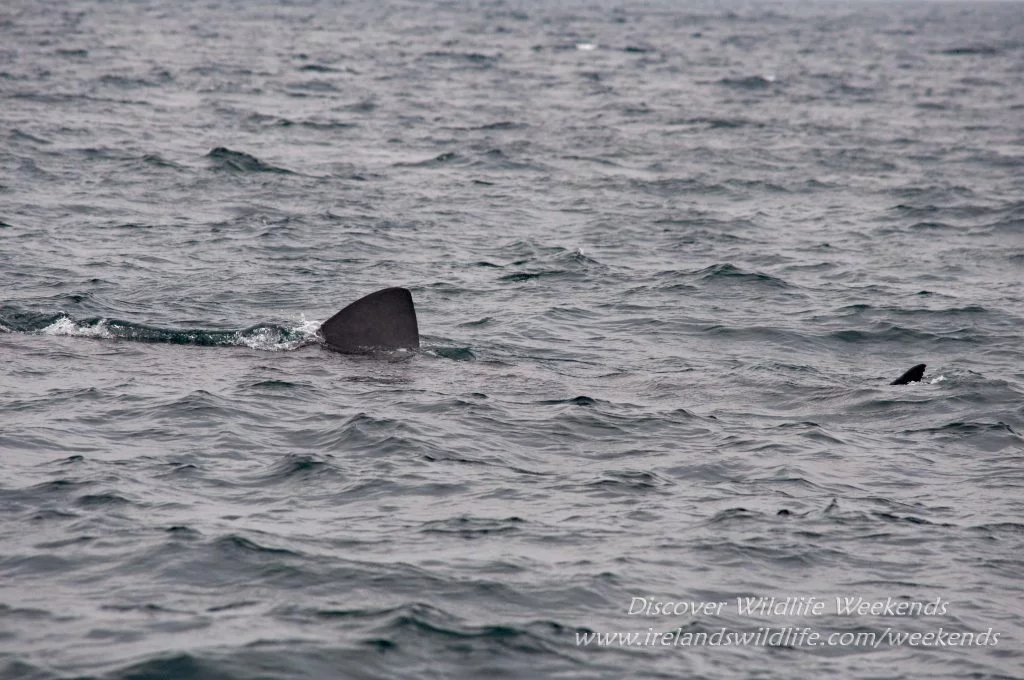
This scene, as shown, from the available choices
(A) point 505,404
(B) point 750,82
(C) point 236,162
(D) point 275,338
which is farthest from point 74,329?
(B) point 750,82

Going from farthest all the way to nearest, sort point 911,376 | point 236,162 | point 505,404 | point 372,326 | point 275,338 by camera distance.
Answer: point 236,162 → point 275,338 → point 372,326 → point 911,376 → point 505,404

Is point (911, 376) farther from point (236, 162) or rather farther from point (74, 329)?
point (236, 162)

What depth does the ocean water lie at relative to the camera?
8.97 metres

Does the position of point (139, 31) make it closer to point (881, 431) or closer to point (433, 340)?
point (433, 340)

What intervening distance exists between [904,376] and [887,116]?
96.9ft

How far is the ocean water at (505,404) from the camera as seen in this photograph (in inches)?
353

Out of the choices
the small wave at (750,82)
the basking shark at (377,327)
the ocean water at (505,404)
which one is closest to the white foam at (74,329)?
the ocean water at (505,404)

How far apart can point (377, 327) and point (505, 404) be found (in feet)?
6.87

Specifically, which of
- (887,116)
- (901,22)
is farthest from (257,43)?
(901,22)

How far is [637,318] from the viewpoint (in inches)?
728

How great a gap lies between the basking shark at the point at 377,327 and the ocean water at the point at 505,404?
9.5 inches

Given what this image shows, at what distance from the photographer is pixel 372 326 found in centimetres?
1538

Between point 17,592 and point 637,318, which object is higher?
point 17,592

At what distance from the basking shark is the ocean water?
0.79 ft
